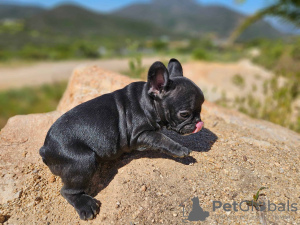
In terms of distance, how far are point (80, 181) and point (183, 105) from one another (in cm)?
166

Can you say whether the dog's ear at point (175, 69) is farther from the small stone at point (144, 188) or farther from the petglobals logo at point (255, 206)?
the petglobals logo at point (255, 206)

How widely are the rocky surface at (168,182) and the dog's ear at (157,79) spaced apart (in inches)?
45.8

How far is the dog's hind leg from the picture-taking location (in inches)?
124

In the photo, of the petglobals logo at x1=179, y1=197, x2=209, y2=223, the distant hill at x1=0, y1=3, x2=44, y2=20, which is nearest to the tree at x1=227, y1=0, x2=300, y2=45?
the petglobals logo at x1=179, y1=197, x2=209, y2=223

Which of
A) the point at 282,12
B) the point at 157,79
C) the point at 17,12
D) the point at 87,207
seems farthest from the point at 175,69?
the point at 17,12

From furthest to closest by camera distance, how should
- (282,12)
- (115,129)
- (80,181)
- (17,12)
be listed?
(17,12)
(282,12)
(115,129)
(80,181)

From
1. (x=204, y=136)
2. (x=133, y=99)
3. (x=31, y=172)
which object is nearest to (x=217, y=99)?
(x=204, y=136)

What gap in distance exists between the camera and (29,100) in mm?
12250

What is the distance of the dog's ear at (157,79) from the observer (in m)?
3.15

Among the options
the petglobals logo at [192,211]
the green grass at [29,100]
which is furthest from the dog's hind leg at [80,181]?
the green grass at [29,100]

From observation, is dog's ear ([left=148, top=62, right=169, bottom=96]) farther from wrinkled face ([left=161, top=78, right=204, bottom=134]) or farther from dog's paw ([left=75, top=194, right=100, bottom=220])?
dog's paw ([left=75, top=194, right=100, bottom=220])

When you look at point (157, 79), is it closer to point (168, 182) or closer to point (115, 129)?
point (115, 129)

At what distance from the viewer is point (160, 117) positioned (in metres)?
3.45

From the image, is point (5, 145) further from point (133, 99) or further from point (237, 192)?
point (237, 192)
